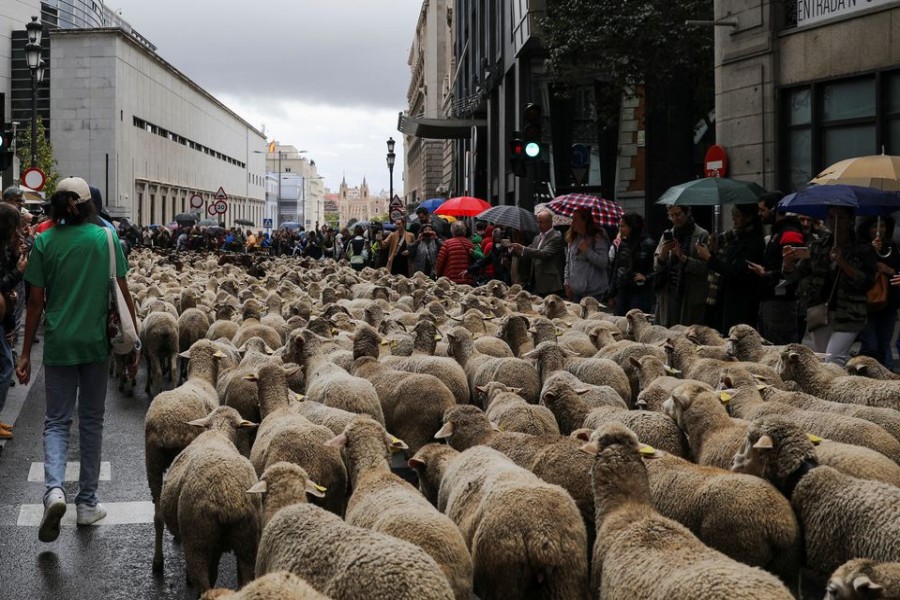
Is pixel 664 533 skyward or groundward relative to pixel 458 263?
groundward

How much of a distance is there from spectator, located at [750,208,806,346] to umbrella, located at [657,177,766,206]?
0.71 meters

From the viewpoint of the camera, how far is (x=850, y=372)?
328 inches

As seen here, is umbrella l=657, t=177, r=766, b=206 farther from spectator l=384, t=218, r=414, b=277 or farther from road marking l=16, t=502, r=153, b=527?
spectator l=384, t=218, r=414, b=277

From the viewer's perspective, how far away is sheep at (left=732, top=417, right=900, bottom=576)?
16.2ft

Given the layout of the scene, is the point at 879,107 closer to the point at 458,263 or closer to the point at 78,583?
the point at 458,263

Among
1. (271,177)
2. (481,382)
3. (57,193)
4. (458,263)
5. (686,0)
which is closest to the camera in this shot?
(57,193)

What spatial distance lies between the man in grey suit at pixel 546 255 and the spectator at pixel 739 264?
3.92 meters

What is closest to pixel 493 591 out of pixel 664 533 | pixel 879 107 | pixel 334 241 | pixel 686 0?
pixel 664 533

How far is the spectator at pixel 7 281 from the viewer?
26.7ft

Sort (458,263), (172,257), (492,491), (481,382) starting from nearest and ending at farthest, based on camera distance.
Result: (492,491) → (481,382) → (458,263) → (172,257)

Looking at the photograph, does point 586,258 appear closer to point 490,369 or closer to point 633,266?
point 633,266

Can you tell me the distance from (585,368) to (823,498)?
365 cm

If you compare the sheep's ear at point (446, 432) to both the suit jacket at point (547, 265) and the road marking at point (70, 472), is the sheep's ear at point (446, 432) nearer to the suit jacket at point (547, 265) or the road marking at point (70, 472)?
the road marking at point (70, 472)

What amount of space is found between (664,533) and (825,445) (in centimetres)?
174
